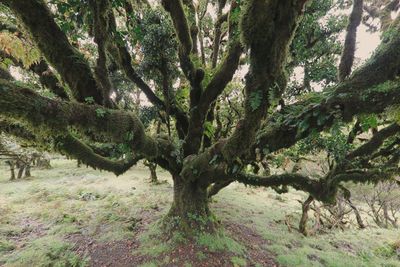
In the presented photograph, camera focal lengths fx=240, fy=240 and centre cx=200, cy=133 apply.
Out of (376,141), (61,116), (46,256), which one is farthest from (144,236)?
(376,141)

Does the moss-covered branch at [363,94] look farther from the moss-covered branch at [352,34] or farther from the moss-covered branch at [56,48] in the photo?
the moss-covered branch at [56,48]

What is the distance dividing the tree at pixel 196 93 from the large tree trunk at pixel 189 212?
0.30 feet

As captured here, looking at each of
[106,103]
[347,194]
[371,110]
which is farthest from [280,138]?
[347,194]

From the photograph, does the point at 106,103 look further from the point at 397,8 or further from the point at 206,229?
the point at 397,8

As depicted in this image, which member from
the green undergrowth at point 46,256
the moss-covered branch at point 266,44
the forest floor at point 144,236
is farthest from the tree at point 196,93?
the green undergrowth at point 46,256

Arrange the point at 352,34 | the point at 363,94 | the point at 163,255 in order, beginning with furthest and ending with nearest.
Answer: the point at 163,255 → the point at 352,34 → the point at 363,94

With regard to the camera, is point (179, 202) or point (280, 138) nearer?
point (280, 138)

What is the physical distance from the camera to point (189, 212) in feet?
23.3

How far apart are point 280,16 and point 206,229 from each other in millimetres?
6171

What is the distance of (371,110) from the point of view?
2.79m

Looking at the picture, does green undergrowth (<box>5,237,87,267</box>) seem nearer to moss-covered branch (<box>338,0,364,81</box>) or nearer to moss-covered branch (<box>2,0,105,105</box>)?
moss-covered branch (<box>2,0,105,105</box>)

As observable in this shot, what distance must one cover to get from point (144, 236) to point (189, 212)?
1478 millimetres

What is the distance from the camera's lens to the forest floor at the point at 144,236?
6.11 m

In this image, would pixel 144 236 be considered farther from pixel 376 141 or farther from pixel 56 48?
pixel 376 141
